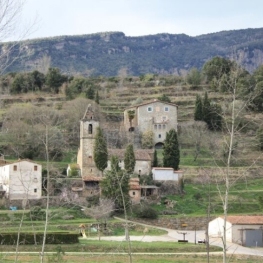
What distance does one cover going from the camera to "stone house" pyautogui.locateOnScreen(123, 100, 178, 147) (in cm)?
7256

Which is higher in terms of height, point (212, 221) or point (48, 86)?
point (48, 86)

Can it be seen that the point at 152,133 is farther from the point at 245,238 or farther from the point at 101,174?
the point at 245,238

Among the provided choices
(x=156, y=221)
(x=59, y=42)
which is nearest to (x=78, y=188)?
(x=156, y=221)

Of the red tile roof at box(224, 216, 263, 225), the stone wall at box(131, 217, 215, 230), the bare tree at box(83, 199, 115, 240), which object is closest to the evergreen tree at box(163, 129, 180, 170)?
the stone wall at box(131, 217, 215, 230)

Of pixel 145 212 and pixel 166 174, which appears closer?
pixel 145 212

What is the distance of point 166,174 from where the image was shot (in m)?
58.1

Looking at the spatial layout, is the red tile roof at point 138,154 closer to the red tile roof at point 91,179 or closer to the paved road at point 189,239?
the red tile roof at point 91,179

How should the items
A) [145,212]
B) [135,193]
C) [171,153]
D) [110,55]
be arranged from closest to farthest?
[145,212], [135,193], [171,153], [110,55]

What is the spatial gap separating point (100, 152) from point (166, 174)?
262 inches

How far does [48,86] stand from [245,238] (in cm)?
5353

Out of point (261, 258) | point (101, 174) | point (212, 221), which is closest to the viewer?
point (261, 258)

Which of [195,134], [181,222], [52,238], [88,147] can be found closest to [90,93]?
[195,134]

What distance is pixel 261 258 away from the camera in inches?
1442

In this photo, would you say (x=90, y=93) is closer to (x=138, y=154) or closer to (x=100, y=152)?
(x=138, y=154)
